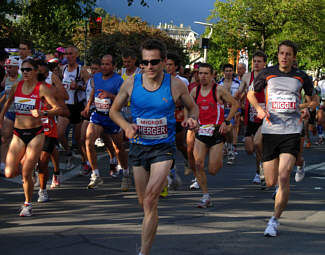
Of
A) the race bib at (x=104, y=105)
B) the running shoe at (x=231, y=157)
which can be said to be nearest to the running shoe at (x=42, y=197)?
the race bib at (x=104, y=105)

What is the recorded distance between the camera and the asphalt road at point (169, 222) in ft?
19.1

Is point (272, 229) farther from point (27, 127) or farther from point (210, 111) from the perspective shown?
point (27, 127)

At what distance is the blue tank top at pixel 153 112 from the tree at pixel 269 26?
4359 centimetres

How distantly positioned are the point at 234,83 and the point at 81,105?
4.36 m

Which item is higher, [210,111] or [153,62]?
[153,62]

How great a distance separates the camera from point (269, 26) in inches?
1976

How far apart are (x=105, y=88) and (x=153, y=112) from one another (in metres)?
4.44

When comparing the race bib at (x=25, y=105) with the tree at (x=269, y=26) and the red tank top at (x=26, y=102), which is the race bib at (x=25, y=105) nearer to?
the red tank top at (x=26, y=102)

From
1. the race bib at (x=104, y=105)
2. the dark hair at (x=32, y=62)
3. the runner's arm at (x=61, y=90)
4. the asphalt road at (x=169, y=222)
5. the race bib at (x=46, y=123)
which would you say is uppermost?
the dark hair at (x=32, y=62)

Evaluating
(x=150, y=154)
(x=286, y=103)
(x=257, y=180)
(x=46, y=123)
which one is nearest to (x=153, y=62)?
(x=150, y=154)

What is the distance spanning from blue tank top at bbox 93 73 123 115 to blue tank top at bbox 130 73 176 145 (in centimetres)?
421

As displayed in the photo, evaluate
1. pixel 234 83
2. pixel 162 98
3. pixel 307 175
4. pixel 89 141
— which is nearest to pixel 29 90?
pixel 89 141

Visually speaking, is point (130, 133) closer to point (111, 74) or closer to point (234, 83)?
point (111, 74)

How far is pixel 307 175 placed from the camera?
1172 centimetres
